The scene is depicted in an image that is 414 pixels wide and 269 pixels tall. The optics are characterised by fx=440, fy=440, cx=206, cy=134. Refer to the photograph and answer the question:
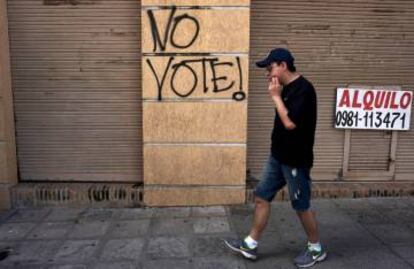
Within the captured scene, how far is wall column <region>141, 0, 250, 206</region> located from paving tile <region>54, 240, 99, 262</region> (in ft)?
3.62

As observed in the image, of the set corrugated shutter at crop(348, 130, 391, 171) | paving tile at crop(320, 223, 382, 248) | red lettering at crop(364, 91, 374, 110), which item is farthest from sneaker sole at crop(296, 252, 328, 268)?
red lettering at crop(364, 91, 374, 110)

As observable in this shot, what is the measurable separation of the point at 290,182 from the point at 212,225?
1343 mm

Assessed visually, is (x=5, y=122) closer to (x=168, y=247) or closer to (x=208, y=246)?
(x=168, y=247)

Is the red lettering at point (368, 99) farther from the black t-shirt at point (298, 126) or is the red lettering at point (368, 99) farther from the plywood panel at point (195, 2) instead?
the black t-shirt at point (298, 126)

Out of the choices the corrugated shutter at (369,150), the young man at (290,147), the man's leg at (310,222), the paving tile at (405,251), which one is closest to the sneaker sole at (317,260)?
the young man at (290,147)

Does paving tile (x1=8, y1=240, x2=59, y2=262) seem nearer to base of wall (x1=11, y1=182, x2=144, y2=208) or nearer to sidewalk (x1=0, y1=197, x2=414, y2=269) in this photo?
sidewalk (x1=0, y1=197, x2=414, y2=269)

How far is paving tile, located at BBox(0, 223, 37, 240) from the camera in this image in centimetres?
450

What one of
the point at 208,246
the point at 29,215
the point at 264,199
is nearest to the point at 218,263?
the point at 208,246

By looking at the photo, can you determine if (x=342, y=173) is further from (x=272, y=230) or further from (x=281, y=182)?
(x=281, y=182)

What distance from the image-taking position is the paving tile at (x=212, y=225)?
15.0 feet

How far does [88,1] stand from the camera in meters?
5.21

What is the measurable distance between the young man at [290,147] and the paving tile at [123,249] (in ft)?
3.24

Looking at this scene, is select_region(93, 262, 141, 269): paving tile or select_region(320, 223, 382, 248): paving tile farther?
select_region(320, 223, 382, 248): paving tile

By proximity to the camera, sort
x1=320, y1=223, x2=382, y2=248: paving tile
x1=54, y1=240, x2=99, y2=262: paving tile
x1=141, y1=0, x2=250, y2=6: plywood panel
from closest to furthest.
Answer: x1=54, y1=240, x2=99, y2=262: paving tile → x1=320, y1=223, x2=382, y2=248: paving tile → x1=141, y1=0, x2=250, y2=6: plywood panel
